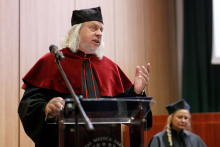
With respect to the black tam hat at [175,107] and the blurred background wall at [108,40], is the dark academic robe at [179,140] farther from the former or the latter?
the blurred background wall at [108,40]

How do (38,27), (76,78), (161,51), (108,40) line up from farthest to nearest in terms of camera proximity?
(161,51)
(108,40)
(38,27)
(76,78)

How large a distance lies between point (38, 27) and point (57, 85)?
2130 mm

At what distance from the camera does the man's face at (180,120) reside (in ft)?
20.4

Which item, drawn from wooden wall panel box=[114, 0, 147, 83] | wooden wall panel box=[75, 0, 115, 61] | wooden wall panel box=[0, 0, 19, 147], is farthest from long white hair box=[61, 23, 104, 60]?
wooden wall panel box=[114, 0, 147, 83]

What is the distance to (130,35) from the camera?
22.5 feet

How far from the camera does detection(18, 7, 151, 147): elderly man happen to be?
2.41m

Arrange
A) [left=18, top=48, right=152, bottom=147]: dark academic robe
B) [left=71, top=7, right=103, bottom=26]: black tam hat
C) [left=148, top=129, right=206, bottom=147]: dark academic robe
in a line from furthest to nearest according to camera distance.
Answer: [left=148, top=129, right=206, bottom=147]: dark academic robe, [left=71, top=7, right=103, bottom=26]: black tam hat, [left=18, top=48, right=152, bottom=147]: dark academic robe

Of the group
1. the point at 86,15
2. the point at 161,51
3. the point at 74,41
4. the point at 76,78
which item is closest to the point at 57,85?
the point at 76,78

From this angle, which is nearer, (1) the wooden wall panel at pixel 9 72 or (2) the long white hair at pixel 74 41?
(2) the long white hair at pixel 74 41

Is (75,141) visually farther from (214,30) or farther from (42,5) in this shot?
(214,30)

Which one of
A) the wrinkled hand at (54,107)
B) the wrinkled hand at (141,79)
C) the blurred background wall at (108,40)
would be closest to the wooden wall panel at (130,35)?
the blurred background wall at (108,40)

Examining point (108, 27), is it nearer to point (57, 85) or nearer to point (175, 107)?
point (175, 107)

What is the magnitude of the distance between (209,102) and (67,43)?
5.84 meters

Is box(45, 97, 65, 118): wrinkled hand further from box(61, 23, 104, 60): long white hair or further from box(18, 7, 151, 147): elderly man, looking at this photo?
box(61, 23, 104, 60): long white hair
